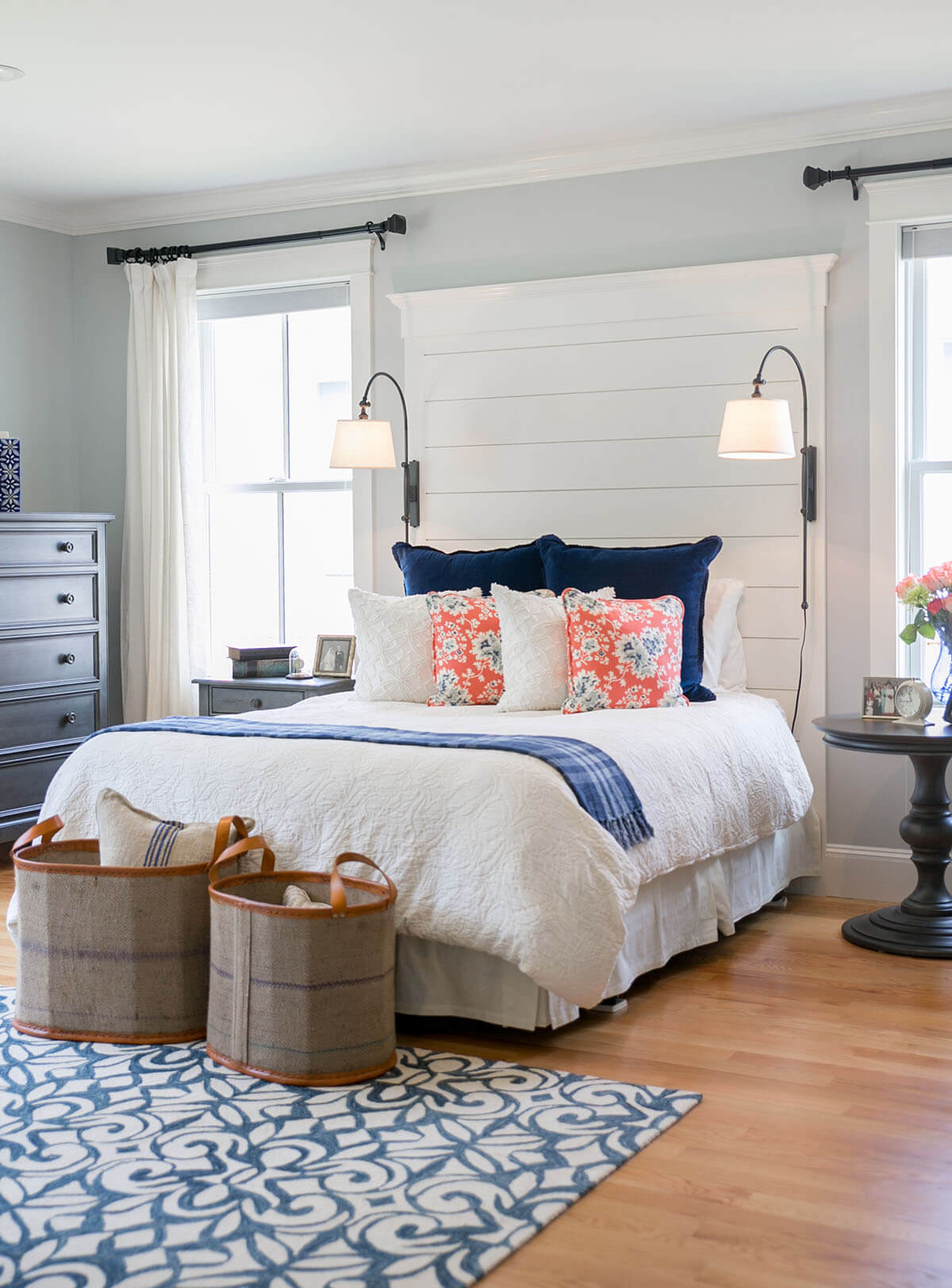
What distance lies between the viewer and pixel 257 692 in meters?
4.93

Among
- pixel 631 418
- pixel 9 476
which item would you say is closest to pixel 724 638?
pixel 631 418

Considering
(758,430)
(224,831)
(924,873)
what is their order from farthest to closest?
(758,430) → (924,873) → (224,831)

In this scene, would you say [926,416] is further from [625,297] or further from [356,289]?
[356,289]

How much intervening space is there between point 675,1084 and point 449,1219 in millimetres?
763

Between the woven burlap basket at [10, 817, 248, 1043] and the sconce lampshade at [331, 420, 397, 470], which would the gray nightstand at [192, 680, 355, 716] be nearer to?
the sconce lampshade at [331, 420, 397, 470]

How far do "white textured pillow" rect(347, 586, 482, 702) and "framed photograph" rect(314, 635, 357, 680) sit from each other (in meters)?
0.63

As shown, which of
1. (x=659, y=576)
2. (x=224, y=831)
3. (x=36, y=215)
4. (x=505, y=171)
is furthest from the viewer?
(x=36, y=215)

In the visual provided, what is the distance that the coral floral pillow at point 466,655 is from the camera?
4.18 meters

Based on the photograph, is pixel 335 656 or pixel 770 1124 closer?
pixel 770 1124

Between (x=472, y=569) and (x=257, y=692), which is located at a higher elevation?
(x=472, y=569)

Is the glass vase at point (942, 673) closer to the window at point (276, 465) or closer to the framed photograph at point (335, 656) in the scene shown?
the framed photograph at point (335, 656)

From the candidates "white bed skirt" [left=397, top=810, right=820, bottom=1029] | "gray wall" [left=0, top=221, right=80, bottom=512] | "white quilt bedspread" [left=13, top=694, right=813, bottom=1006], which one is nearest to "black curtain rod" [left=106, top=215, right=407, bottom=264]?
"gray wall" [left=0, top=221, right=80, bottom=512]

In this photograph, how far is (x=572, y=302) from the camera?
481 cm

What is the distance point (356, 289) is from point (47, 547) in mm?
1567
